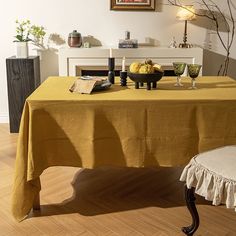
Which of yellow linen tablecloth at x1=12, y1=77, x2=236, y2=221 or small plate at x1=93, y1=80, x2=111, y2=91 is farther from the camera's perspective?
small plate at x1=93, y1=80, x2=111, y2=91

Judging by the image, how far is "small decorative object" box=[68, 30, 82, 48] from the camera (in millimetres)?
4023

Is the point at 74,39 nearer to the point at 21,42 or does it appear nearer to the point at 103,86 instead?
the point at 21,42

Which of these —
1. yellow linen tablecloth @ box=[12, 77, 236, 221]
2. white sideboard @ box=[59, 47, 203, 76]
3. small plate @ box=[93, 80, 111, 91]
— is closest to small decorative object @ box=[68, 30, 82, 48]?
white sideboard @ box=[59, 47, 203, 76]

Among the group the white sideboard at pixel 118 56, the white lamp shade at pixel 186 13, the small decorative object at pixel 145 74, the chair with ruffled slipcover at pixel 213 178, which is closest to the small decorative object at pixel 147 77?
the small decorative object at pixel 145 74

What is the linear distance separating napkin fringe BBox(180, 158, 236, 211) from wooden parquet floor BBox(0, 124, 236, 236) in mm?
392

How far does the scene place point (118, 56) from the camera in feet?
13.1

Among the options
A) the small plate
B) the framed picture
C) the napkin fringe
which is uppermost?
the framed picture

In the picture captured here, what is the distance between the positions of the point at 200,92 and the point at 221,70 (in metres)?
2.33

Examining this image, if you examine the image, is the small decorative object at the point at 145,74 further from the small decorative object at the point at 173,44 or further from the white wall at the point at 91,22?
the white wall at the point at 91,22

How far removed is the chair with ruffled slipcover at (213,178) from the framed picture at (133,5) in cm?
266

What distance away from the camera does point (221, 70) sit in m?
4.41

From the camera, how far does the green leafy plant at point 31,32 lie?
4.04 metres

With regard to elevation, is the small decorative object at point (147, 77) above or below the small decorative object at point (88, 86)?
above

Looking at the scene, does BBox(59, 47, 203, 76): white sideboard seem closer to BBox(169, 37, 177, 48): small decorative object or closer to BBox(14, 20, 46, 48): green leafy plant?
BBox(169, 37, 177, 48): small decorative object
